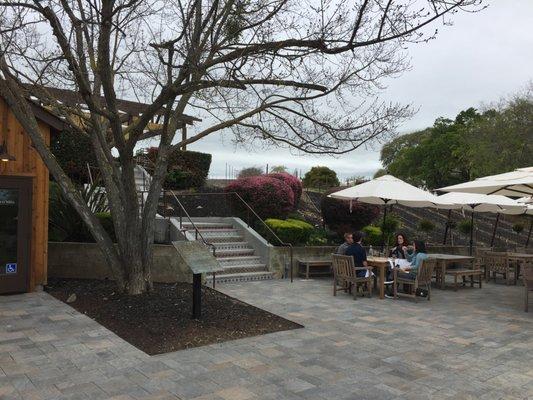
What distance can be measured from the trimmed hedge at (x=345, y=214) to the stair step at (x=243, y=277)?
383cm

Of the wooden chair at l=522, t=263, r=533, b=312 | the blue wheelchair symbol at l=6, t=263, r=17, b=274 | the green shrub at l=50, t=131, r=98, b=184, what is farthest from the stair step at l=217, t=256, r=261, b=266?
the green shrub at l=50, t=131, r=98, b=184

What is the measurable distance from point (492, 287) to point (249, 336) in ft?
24.0

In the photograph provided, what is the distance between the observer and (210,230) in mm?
11992

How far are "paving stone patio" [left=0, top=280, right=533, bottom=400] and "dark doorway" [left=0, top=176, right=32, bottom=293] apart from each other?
77 centimetres

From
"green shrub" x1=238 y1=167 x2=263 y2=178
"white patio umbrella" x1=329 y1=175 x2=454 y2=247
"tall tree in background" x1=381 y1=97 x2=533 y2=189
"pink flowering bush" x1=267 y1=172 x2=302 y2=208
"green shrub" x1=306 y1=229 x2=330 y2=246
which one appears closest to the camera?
"white patio umbrella" x1=329 y1=175 x2=454 y2=247

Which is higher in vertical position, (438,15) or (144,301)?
(438,15)

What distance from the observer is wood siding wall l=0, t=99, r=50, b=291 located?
26.7 ft

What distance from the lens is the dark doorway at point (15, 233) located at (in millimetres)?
8086

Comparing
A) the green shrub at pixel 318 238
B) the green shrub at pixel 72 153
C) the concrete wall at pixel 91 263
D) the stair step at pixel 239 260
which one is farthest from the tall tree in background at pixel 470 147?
the green shrub at pixel 72 153

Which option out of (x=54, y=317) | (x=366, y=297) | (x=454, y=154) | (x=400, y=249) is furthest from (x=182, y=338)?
(x=454, y=154)

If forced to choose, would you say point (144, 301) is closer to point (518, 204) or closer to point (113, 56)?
point (113, 56)

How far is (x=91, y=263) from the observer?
950 cm

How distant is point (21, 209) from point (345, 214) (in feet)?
29.3

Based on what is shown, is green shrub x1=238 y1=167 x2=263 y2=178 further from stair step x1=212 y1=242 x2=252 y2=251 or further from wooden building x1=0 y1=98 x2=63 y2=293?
wooden building x1=0 y1=98 x2=63 y2=293
